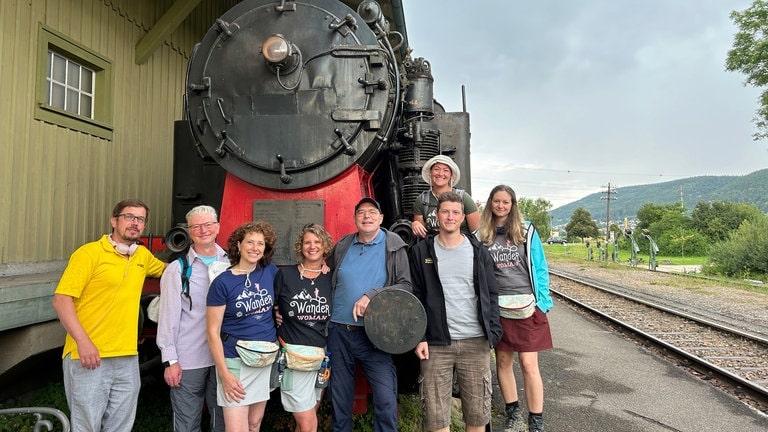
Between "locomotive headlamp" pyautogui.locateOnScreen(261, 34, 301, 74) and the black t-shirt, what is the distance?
150 centimetres

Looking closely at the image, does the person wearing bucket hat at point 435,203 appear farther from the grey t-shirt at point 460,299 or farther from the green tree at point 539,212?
the green tree at point 539,212

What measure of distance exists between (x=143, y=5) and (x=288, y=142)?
3630 millimetres

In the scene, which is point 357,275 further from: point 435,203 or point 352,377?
point 435,203

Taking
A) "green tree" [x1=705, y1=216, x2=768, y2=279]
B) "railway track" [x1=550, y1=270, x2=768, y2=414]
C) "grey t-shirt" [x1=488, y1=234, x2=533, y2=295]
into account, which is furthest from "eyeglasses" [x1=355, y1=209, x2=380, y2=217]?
"green tree" [x1=705, y1=216, x2=768, y2=279]

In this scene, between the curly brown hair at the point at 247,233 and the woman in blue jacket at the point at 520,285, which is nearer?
the curly brown hair at the point at 247,233

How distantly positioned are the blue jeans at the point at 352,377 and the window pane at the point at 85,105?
12.3 feet

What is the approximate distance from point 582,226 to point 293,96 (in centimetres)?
8778

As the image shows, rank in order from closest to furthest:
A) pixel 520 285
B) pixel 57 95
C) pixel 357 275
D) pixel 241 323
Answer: pixel 241 323 < pixel 357 275 < pixel 520 285 < pixel 57 95

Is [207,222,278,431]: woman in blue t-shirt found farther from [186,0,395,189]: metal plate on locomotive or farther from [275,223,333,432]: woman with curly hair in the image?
[186,0,395,189]: metal plate on locomotive

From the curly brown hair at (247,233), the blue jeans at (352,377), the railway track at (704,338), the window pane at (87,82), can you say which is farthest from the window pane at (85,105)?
the railway track at (704,338)

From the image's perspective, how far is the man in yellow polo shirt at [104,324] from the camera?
233 cm

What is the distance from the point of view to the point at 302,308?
2.49 metres

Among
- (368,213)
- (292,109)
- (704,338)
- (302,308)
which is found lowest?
(704,338)

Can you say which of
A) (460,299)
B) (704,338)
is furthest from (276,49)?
(704,338)
